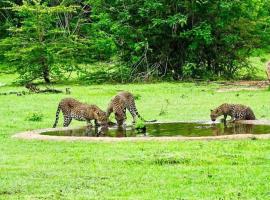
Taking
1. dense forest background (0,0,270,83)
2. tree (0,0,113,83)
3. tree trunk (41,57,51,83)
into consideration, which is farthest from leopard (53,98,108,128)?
tree trunk (41,57,51,83)

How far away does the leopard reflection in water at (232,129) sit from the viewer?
1648cm

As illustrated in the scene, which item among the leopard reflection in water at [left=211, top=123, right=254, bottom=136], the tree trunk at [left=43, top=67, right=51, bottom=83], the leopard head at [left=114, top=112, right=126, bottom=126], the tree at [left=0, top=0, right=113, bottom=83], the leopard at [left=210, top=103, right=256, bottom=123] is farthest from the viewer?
the tree trunk at [left=43, top=67, right=51, bottom=83]

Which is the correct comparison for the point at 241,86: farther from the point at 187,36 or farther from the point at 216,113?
the point at 216,113

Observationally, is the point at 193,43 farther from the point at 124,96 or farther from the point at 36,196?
the point at 36,196

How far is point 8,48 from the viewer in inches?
1613

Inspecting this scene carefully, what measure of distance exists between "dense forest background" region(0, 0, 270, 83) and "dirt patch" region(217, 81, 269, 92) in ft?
9.30

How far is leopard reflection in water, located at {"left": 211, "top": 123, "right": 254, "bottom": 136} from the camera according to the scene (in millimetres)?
16484

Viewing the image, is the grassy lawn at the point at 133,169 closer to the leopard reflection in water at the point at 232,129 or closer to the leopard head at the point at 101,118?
the leopard reflection in water at the point at 232,129

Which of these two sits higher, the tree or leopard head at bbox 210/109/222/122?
the tree

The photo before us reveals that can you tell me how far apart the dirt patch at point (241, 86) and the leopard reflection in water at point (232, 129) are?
1368 cm

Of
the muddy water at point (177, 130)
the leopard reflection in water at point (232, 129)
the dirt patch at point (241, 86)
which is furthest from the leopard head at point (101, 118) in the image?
the dirt patch at point (241, 86)

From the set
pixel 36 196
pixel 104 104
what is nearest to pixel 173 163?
pixel 36 196

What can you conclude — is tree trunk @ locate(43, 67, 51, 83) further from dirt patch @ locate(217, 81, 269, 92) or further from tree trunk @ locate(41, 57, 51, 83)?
dirt patch @ locate(217, 81, 269, 92)

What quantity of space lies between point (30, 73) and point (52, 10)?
353cm
